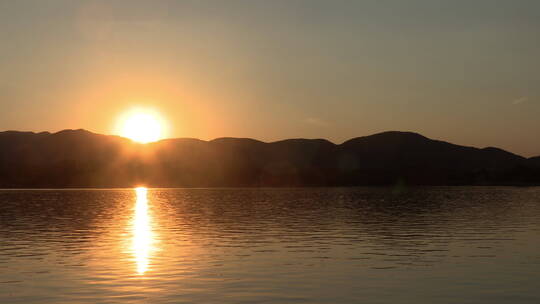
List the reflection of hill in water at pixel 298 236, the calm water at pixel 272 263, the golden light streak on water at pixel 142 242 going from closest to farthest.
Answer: the calm water at pixel 272 263
the golden light streak on water at pixel 142 242
the reflection of hill in water at pixel 298 236

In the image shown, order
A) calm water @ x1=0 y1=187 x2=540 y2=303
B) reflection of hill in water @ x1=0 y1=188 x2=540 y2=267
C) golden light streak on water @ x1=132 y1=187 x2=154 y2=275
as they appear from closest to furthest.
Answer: calm water @ x1=0 y1=187 x2=540 y2=303
golden light streak on water @ x1=132 y1=187 x2=154 y2=275
reflection of hill in water @ x1=0 y1=188 x2=540 y2=267

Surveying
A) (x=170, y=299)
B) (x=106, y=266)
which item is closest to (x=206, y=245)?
(x=106, y=266)

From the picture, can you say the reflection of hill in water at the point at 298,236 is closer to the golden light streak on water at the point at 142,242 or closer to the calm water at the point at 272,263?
the calm water at the point at 272,263

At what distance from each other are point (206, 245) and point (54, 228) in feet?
77.1

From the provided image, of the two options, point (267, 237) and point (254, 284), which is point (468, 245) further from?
point (254, 284)

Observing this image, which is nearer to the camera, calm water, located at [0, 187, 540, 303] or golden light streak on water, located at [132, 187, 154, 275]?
calm water, located at [0, 187, 540, 303]

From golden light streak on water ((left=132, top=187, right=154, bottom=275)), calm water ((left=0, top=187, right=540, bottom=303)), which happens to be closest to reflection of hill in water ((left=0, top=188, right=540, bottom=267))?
calm water ((left=0, top=187, right=540, bottom=303))

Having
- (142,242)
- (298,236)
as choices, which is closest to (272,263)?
(142,242)

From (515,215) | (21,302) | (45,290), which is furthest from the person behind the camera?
(515,215)

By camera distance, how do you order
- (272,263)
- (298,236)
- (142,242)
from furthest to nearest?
1. (298,236)
2. (142,242)
3. (272,263)

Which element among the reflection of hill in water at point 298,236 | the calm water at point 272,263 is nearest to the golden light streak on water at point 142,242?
the calm water at point 272,263

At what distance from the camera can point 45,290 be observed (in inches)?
1206

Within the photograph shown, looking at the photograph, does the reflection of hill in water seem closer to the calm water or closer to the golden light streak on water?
the calm water

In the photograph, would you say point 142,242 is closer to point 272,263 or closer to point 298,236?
point 298,236
